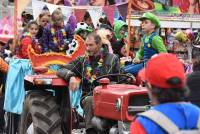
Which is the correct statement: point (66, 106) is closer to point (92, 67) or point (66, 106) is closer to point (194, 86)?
point (92, 67)

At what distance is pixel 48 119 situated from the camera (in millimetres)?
6926

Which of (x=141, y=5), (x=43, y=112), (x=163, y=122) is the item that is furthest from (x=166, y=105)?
(x=141, y=5)

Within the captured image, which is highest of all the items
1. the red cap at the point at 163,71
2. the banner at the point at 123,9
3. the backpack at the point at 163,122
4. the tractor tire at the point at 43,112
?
the banner at the point at 123,9

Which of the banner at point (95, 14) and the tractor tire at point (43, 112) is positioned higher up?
the banner at point (95, 14)

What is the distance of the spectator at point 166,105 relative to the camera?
351cm

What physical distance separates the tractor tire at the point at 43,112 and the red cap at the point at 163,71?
339 centimetres

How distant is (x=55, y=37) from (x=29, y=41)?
472 mm

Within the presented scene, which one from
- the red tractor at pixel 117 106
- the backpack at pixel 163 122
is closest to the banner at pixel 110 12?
the red tractor at pixel 117 106

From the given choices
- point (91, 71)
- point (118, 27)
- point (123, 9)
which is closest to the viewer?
point (91, 71)

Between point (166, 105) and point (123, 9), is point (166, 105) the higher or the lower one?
the lower one

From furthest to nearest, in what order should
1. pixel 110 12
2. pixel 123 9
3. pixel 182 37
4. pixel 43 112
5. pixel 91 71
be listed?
1. pixel 123 9
2. pixel 110 12
3. pixel 182 37
4. pixel 91 71
5. pixel 43 112

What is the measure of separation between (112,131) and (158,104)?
2.48 metres

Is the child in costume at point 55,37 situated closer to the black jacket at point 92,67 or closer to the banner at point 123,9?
the black jacket at point 92,67

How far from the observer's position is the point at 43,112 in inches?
273
